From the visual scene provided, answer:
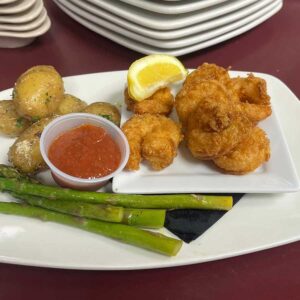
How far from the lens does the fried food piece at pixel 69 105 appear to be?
2.51m

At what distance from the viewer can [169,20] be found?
2809 millimetres

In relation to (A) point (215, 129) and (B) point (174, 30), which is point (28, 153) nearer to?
(A) point (215, 129)

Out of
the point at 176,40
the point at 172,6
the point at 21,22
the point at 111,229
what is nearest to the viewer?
the point at 111,229

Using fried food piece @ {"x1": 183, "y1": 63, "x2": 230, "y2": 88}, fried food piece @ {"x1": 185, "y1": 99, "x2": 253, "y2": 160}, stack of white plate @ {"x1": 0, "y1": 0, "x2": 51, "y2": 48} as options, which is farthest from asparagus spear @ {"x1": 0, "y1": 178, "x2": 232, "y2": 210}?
stack of white plate @ {"x1": 0, "y1": 0, "x2": 51, "y2": 48}

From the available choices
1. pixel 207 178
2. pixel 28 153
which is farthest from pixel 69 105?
pixel 207 178

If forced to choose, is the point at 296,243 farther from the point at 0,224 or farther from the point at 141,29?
the point at 141,29

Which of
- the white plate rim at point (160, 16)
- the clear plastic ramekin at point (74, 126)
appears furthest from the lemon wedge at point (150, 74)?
the white plate rim at point (160, 16)

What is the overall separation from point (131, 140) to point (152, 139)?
127 millimetres

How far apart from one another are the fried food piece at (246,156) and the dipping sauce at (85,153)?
600 millimetres

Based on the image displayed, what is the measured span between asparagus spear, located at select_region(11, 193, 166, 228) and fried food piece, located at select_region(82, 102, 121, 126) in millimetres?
625

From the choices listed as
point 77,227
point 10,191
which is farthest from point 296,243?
point 10,191

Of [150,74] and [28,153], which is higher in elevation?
[150,74]

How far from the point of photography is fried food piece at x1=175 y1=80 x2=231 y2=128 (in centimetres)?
231

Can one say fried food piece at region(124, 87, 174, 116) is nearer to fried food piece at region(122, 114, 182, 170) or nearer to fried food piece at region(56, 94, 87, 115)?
fried food piece at region(122, 114, 182, 170)
